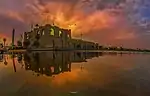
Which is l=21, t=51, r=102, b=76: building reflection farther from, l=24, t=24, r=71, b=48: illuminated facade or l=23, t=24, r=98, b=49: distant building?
l=24, t=24, r=71, b=48: illuminated facade

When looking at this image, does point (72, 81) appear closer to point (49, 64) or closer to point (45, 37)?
point (49, 64)

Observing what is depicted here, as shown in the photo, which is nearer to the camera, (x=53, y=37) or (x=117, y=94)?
(x=117, y=94)

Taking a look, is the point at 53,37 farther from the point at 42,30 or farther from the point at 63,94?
the point at 63,94

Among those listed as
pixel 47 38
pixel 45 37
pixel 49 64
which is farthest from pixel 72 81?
pixel 45 37

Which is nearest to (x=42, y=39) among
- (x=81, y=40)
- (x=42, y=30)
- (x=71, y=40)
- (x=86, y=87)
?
(x=42, y=30)

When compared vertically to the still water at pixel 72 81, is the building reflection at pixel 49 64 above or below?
above

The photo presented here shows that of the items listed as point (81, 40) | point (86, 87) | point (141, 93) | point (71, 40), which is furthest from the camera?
point (81, 40)

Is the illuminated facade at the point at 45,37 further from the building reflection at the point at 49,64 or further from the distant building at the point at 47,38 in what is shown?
the building reflection at the point at 49,64

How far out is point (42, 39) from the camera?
8281cm

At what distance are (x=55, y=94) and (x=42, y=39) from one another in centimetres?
7507

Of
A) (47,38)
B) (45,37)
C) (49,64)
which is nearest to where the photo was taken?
(49,64)

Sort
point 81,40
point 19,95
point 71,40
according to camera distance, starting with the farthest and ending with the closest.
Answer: point 81,40 → point 71,40 → point 19,95

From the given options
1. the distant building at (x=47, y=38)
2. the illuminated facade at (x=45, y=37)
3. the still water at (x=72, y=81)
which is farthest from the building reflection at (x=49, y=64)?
the illuminated facade at (x=45, y=37)

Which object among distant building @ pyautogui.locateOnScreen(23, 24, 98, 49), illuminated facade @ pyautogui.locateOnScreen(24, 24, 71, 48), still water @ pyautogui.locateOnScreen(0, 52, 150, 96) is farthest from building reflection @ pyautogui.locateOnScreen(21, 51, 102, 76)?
illuminated facade @ pyautogui.locateOnScreen(24, 24, 71, 48)
